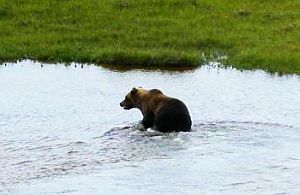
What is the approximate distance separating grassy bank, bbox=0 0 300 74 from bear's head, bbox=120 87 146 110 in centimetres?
611

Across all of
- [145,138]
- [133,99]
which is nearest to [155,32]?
[133,99]

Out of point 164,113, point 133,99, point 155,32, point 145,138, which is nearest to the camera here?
point 145,138

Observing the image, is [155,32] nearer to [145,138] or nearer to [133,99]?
[133,99]

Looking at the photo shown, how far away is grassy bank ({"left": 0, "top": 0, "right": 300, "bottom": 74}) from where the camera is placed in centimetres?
2386

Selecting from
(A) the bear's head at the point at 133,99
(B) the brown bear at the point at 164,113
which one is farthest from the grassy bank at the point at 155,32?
(B) the brown bear at the point at 164,113

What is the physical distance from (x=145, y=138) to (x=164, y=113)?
538 mm

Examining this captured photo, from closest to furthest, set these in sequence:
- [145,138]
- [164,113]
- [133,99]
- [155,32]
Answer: [145,138] < [164,113] < [133,99] < [155,32]

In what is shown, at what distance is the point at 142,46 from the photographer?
83.2 feet

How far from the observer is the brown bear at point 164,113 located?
1520cm

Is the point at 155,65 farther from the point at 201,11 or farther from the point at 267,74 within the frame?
the point at 201,11

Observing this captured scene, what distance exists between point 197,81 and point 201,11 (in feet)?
26.1

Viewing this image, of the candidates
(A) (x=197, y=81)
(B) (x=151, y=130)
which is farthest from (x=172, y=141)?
(A) (x=197, y=81)

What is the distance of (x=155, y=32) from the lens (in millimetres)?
26750

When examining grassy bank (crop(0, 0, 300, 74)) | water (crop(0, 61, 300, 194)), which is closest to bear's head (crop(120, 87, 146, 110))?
water (crop(0, 61, 300, 194))
